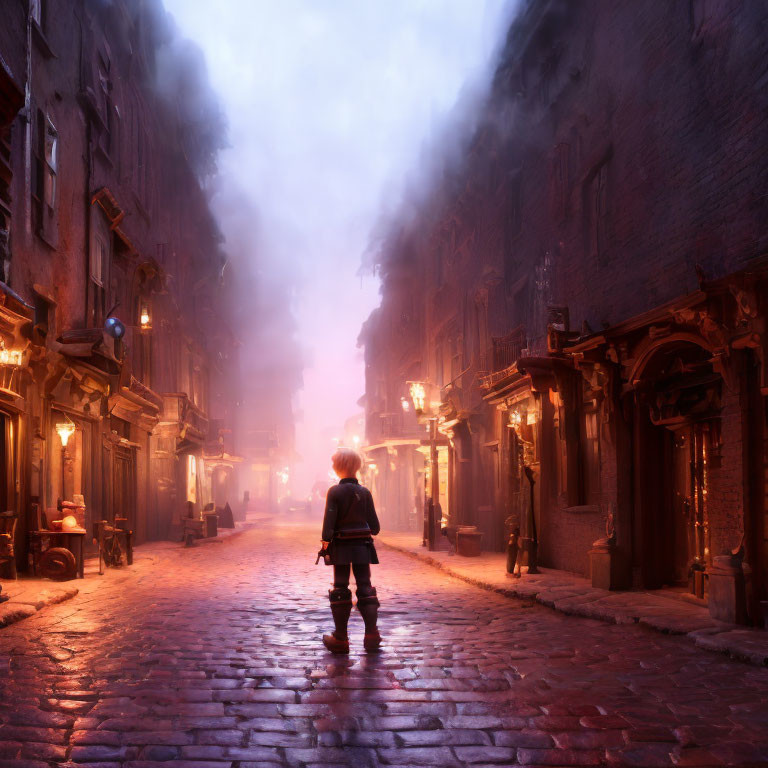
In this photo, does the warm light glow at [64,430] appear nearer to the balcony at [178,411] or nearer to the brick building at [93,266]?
the brick building at [93,266]

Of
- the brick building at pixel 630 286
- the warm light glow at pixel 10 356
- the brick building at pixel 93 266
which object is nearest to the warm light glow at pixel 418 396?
the brick building at pixel 630 286

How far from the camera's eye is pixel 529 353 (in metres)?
19.4

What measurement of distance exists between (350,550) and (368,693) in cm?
229

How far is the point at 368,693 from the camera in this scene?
19.8 ft

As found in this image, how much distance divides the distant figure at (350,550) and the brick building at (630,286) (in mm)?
4231


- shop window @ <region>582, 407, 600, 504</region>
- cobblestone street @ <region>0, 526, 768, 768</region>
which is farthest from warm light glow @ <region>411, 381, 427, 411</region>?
cobblestone street @ <region>0, 526, 768, 768</region>

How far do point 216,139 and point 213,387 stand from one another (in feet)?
44.4

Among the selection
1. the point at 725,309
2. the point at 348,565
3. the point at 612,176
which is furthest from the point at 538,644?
the point at 612,176

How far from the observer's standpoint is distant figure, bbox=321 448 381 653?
7863 millimetres

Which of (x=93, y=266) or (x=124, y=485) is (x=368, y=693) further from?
(x=124, y=485)

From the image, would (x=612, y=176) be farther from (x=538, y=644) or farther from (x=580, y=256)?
(x=538, y=644)

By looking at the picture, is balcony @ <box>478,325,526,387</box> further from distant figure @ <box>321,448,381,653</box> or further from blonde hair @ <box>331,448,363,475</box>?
distant figure @ <box>321,448,381,653</box>

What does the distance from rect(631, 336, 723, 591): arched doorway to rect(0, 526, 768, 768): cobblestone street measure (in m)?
3.13

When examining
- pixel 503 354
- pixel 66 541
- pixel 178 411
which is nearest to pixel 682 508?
pixel 503 354
